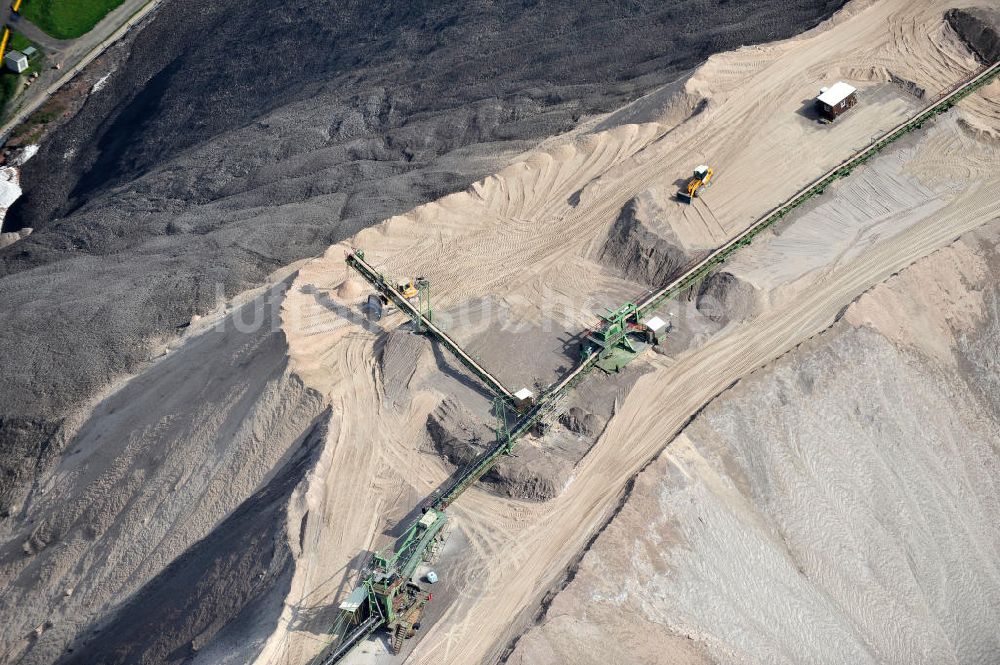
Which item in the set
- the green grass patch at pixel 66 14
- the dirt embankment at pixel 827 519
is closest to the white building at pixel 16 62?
the green grass patch at pixel 66 14

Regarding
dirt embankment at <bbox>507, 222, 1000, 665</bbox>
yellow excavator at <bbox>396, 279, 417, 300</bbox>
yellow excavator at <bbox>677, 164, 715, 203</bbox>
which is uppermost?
yellow excavator at <bbox>396, 279, 417, 300</bbox>

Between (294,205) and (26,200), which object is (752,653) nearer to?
(294,205)

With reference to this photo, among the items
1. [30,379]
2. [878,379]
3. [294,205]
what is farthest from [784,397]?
[30,379]

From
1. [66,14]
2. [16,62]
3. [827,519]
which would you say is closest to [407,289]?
[827,519]

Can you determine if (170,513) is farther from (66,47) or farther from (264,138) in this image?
(66,47)

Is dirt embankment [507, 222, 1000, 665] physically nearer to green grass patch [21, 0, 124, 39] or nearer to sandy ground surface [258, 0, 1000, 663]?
sandy ground surface [258, 0, 1000, 663]

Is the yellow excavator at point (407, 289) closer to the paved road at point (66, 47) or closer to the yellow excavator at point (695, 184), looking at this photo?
the yellow excavator at point (695, 184)

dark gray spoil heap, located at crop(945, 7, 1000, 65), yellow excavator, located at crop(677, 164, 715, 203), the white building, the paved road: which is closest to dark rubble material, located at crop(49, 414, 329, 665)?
yellow excavator, located at crop(677, 164, 715, 203)
